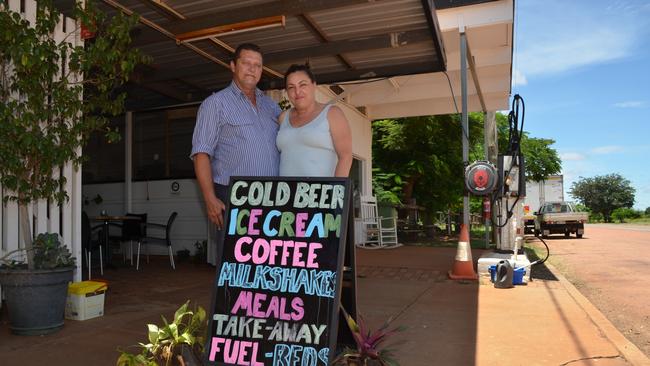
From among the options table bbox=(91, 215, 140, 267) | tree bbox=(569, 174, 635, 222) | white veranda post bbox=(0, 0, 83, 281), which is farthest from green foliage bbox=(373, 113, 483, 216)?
tree bbox=(569, 174, 635, 222)

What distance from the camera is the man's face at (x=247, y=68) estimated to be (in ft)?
9.11

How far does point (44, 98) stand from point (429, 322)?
350cm

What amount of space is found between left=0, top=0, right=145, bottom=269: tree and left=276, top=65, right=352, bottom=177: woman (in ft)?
6.36

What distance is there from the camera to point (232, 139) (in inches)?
111

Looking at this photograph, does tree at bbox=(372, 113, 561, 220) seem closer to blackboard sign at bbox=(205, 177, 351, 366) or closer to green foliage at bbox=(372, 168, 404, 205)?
green foliage at bbox=(372, 168, 404, 205)

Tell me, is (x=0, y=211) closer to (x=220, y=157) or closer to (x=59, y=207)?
(x=59, y=207)

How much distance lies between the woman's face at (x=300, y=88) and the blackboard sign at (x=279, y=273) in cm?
44

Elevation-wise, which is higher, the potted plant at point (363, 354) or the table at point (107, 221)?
the table at point (107, 221)

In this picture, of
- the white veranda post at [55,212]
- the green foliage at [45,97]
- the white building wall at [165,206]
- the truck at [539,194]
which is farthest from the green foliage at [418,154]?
the green foliage at [45,97]

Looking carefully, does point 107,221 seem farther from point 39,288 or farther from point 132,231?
point 39,288

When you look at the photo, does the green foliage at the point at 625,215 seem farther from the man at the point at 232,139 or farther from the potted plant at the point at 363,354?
the man at the point at 232,139

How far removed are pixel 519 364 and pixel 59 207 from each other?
382 cm

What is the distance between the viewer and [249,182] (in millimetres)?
2645

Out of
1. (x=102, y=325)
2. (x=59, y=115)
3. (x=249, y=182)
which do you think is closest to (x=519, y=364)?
(x=249, y=182)
